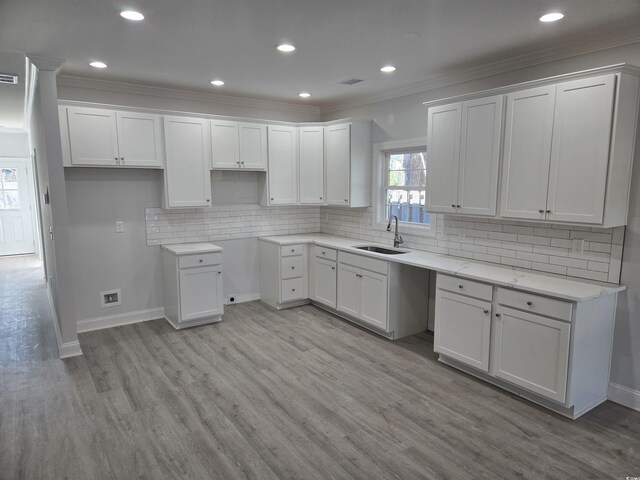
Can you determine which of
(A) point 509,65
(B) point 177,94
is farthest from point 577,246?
(B) point 177,94

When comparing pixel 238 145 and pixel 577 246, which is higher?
pixel 238 145

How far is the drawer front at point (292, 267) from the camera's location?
5.05 m

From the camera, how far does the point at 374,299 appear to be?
4246 mm

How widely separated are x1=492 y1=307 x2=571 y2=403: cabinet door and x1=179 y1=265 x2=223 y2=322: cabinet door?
2.92 metres

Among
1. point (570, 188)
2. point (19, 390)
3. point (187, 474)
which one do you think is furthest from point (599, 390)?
point (19, 390)

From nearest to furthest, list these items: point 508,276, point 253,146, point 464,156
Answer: point 508,276 < point 464,156 < point 253,146

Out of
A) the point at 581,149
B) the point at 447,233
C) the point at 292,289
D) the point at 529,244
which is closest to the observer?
the point at 581,149

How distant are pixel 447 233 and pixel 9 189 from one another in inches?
362

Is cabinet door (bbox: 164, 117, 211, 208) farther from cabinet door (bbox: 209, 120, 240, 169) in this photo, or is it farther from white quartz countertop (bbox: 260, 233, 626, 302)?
white quartz countertop (bbox: 260, 233, 626, 302)

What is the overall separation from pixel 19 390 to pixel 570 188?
14.4 feet

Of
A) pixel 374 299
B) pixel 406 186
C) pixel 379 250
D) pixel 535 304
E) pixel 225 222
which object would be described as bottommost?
pixel 374 299

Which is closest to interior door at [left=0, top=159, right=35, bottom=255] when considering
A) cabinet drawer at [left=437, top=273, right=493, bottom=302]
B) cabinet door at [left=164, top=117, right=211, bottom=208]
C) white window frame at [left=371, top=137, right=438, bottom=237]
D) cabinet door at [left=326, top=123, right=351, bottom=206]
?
cabinet door at [left=164, top=117, right=211, bottom=208]

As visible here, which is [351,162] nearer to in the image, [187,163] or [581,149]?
[187,163]

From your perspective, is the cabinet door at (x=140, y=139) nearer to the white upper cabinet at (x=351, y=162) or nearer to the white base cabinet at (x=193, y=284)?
the white base cabinet at (x=193, y=284)
